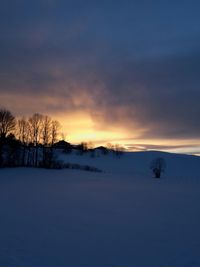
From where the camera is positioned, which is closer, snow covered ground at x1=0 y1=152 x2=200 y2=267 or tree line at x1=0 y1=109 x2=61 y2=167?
snow covered ground at x1=0 y1=152 x2=200 y2=267

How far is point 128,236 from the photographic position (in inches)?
424

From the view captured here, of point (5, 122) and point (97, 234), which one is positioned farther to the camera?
point (5, 122)

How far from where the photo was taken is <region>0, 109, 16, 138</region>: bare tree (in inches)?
2128

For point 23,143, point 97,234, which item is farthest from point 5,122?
point 97,234

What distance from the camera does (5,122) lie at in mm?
54625

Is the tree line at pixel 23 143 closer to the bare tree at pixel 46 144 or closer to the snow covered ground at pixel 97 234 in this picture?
the bare tree at pixel 46 144

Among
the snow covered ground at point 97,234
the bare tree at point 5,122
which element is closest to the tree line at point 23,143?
the bare tree at point 5,122

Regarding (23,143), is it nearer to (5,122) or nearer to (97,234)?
(5,122)

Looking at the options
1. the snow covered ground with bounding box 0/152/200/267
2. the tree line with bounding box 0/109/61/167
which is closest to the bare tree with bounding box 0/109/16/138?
the tree line with bounding box 0/109/61/167

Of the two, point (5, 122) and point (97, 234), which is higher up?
point (5, 122)

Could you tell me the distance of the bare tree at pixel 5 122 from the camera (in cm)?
5406

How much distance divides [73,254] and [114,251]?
4.16 feet

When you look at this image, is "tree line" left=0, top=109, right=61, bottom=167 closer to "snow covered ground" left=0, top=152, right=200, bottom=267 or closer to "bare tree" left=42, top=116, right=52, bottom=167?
"bare tree" left=42, top=116, right=52, bottom=167

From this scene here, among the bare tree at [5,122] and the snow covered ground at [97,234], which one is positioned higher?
the bare tree at [5,122]
